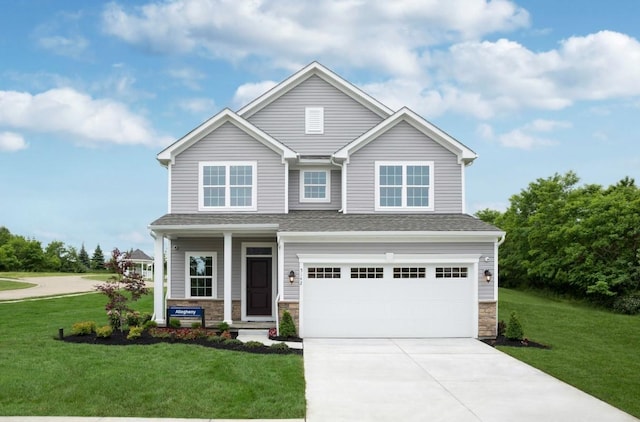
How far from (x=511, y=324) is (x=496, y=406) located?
730 cm

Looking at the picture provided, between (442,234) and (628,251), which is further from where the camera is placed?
(628,251)

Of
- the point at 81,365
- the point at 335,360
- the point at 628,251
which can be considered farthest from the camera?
the point at 628,251

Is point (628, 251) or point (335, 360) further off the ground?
point (628, 251)

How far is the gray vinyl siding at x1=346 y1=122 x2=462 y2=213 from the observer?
19891 mm

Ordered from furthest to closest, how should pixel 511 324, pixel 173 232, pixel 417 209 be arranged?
1. pixel 417 209
2. pixel 173 232
3. pixel 511 324

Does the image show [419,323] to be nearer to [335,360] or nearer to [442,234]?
[442,234]

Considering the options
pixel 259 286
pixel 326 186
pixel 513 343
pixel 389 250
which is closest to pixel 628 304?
pixel 513 343

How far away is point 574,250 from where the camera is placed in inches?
1286

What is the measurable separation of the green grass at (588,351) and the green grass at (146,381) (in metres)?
5.70

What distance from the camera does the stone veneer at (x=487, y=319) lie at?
56.7ft

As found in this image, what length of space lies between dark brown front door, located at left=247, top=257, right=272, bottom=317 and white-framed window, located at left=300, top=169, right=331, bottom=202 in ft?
9.13

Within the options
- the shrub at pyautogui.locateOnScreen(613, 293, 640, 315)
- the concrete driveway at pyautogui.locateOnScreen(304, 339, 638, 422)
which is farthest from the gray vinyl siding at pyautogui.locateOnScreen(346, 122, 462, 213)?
the shrub at pyautogui.locateOnScreen(613, 293, 640, 315)

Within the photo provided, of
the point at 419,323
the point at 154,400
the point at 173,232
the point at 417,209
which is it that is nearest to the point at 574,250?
the point at 417,209

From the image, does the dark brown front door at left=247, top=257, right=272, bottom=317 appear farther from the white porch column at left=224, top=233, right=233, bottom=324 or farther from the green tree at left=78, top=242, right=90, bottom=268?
the green tree at left=78, top=242, right=90, bottom=268
